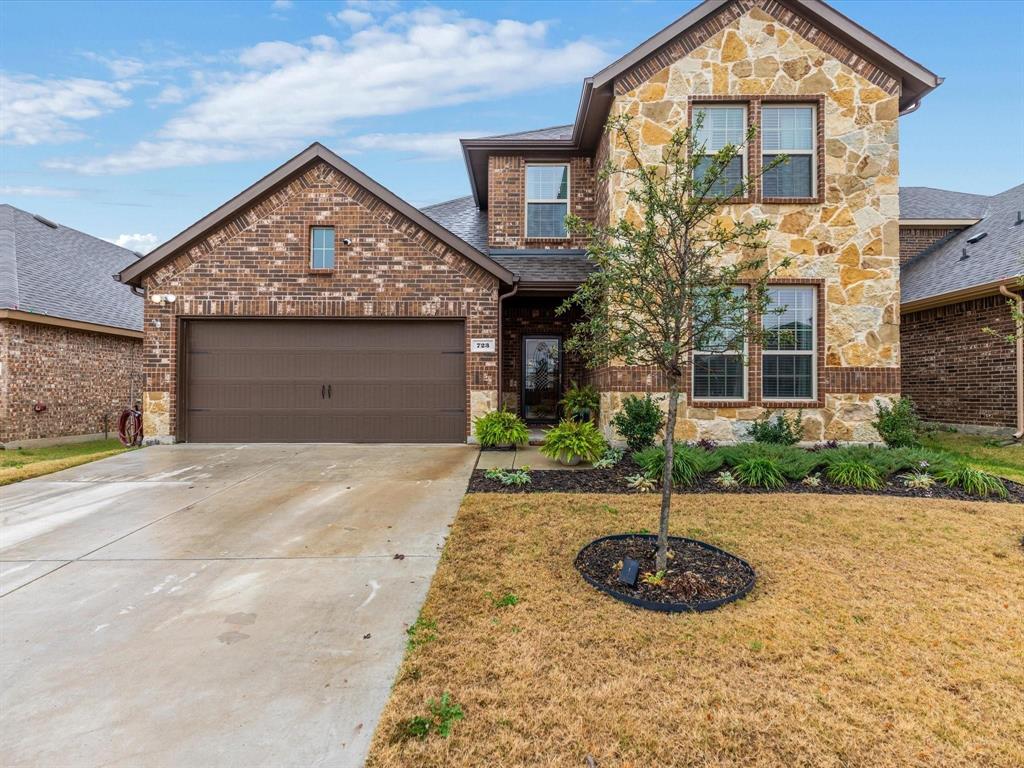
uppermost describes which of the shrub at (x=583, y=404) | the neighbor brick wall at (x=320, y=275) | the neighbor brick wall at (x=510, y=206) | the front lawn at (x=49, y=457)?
the neighbor brick wall at (x=510, y=206)

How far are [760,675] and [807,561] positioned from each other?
1873 mm

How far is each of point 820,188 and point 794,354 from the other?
115 inches

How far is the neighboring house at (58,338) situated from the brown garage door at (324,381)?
4.30 m

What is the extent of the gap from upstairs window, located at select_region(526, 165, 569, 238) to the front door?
2.43 meters

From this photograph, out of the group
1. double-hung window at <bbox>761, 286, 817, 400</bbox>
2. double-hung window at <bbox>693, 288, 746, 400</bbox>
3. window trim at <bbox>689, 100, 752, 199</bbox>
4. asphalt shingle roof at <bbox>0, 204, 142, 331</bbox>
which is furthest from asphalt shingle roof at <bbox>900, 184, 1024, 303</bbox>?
asphalt shingle roof at <bbox>0, 204, 142, 331</bbox>

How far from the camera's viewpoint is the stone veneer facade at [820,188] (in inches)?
330

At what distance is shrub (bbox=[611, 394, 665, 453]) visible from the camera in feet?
26.4

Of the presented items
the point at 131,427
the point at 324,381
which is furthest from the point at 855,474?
the point at 131,427

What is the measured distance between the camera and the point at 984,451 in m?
8.63

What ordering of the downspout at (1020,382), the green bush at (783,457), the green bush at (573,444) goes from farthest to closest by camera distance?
1. the downspout at (1020,382)
2. the green bush at (573,444)
3. the green bush at (783,457)

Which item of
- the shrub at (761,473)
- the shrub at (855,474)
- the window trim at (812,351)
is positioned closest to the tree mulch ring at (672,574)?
the shrub at (761,473)

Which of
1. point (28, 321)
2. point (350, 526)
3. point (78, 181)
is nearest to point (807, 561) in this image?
point (350, 526)

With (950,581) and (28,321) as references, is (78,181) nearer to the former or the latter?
(28,321)

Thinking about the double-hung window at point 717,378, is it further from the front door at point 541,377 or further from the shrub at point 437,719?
the shrub at point 437,719
